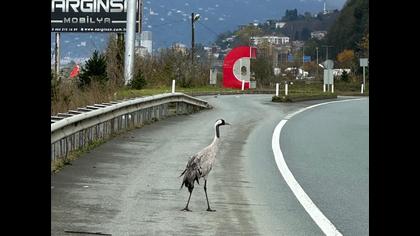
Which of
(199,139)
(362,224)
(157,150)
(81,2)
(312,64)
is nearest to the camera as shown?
(362,224)

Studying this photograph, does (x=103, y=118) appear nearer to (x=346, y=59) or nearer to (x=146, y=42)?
(x=146, y=42)

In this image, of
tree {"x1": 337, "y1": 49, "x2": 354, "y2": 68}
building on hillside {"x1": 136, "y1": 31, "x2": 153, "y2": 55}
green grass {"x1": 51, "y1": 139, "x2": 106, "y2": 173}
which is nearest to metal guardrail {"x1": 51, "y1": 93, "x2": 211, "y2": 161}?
green grass {"x1": 51, "y1": 139, "x2": 106, "y2": 173}

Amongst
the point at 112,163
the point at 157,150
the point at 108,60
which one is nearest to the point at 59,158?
the point at 112,163

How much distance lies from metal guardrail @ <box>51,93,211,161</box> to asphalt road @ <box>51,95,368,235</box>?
0.37 meters

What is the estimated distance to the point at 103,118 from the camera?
1407 centimetres

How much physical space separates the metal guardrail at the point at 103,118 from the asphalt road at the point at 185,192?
372 mm

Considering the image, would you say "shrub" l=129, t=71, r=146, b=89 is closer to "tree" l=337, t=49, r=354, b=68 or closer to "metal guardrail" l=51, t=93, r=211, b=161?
"metal guardrail" l=51, t=93, r=211, b=161

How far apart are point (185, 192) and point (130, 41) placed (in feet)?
107

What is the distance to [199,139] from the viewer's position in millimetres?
16016

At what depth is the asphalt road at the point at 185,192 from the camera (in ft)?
22.6

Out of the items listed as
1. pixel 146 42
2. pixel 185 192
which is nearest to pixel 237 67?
pixel 146 42

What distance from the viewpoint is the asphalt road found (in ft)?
22.6

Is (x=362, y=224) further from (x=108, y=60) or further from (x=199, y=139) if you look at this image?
(x=108, y=60)
